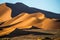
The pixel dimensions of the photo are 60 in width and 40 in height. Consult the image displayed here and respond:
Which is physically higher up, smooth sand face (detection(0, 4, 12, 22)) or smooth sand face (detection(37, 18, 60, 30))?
smooth sand face (detection(0, 4, 12, 22))

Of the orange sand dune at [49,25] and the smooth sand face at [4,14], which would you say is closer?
the orange sand dune at [49,25]

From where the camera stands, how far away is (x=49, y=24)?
10102 millimetres

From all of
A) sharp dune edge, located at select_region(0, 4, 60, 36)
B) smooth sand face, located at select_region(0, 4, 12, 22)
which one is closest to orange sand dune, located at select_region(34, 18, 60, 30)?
sharp dune edge, located at select_region(0, 4, 60, 36)

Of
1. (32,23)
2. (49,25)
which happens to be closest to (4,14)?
(32,23)

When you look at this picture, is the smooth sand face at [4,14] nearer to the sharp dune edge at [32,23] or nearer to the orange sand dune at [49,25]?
the sharp dune edge at [32,23]

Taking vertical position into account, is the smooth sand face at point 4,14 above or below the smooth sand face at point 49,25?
above

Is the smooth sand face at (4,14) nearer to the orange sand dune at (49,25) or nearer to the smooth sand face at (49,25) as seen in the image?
the orange sand dune at (49,25)

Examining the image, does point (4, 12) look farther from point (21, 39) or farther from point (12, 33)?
point (21, 39)

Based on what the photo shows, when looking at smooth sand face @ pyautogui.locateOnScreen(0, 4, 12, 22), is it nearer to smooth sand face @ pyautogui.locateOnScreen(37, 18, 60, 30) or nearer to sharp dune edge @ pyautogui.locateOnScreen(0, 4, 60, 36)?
sharp dune edge @ pyautogui.locateOnScreen(0, 4, 60, 36)

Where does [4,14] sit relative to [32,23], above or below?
above

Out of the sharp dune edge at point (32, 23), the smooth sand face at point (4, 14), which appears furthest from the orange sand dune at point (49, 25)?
the smooth sand face at point (4, 14)

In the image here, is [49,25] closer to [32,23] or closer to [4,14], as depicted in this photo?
[32,23]

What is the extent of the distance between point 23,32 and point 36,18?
2086 mm

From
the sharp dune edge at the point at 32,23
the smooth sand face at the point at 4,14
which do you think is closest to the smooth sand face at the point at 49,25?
the sharp dune edge at the point at 32,23
